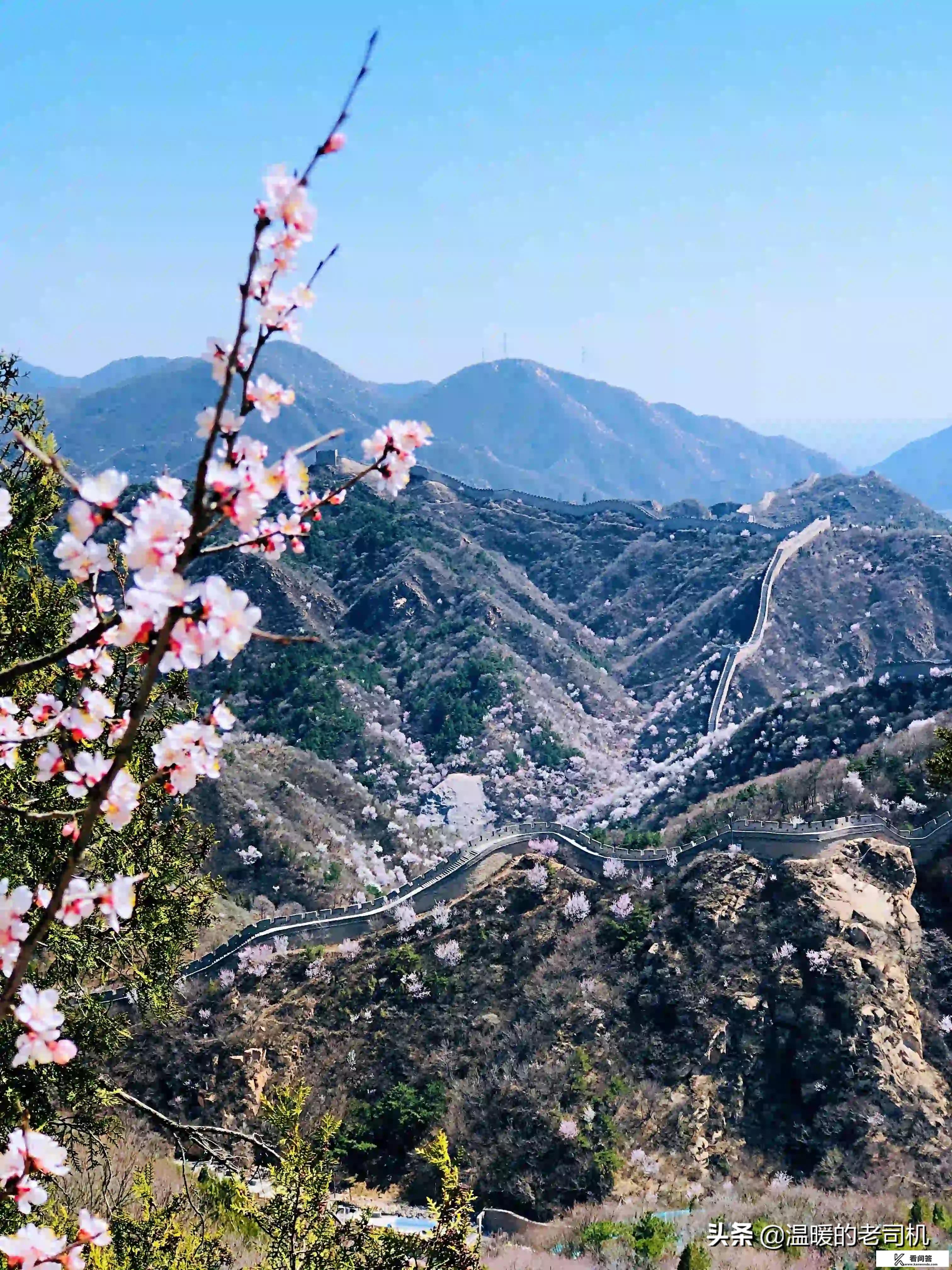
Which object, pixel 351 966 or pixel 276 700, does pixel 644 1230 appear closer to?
pixel 351 966

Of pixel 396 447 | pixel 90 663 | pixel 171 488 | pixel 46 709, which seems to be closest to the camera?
pixel 171 488

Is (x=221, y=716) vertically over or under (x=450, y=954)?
over

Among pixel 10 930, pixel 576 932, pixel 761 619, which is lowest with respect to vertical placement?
pixel 576 932

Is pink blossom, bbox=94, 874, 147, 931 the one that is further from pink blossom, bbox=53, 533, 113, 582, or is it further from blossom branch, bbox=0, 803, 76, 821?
pink blossom, bbox=53, 533, 113, 582

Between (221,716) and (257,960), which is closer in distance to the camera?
(221,716)

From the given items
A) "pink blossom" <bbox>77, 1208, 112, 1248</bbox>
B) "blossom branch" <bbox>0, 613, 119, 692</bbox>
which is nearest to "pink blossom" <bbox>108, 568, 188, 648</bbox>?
"blossom branch" <bbox>0, 613, 119, 692</bbox>

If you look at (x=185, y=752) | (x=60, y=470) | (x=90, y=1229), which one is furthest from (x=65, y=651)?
(x=90, y=1229)

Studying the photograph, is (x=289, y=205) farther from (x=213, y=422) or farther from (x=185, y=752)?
(x=185, y=752)
